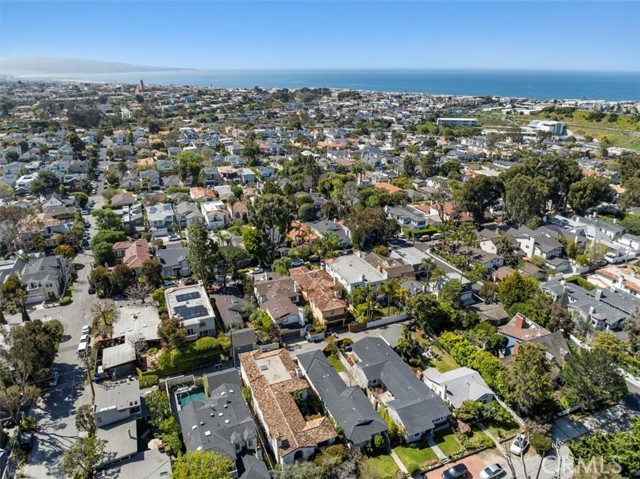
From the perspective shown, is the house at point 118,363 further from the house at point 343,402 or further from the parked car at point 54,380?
the house at point 343,402

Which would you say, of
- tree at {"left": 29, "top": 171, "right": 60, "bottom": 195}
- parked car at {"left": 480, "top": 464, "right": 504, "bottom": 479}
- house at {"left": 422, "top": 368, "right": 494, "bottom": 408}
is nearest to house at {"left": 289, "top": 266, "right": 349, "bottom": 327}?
house at {"left": 422, "top": 368, "right": 494, "bottom": 408}

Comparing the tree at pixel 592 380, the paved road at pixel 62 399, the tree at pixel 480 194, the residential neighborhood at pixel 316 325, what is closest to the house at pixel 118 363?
the residential neighborhood at pixel 316 325

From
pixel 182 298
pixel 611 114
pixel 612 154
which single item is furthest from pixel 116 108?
pixel 611 114

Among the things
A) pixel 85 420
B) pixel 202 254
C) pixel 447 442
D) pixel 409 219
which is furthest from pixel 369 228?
pixel 85 420

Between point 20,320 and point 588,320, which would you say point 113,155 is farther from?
point 588,320

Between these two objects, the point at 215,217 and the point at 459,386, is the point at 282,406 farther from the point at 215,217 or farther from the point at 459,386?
the point at 215,217

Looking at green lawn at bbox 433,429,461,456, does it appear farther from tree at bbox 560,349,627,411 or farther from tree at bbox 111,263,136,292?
tree at bbox 111,263,136,292
